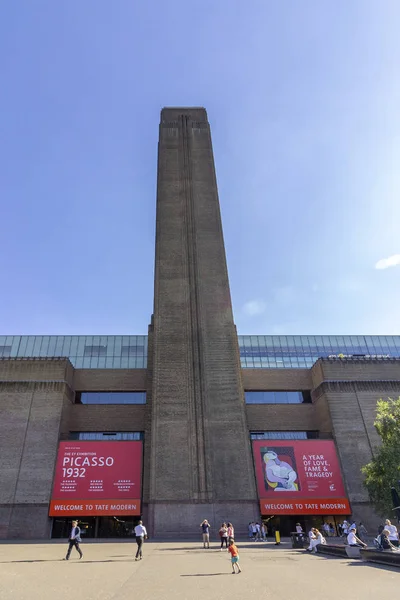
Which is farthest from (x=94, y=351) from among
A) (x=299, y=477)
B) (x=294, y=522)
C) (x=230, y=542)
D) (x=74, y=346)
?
(x=230, y=542)

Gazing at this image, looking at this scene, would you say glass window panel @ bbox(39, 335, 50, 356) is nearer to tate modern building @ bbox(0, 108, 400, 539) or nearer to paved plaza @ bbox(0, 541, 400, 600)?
tate modern building @ bbox(0, 108, 400, 539)

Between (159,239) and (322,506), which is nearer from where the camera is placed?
(322,506)

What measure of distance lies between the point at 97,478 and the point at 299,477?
18.8m

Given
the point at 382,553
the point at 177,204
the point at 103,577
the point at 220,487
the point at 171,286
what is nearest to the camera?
the point at 103,577

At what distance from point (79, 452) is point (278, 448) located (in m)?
19.0

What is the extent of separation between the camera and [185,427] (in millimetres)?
36688

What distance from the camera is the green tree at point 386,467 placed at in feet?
91.3

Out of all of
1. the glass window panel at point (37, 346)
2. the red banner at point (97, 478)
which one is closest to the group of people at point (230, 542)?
the red banner at point (97, 478)

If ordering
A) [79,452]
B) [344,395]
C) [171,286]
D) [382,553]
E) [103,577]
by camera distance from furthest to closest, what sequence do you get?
[171,286]
[344,395]
[79,452]
[382,553]
[103,577]

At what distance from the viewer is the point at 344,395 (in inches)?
1609

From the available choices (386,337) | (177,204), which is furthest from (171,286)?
(386,337)

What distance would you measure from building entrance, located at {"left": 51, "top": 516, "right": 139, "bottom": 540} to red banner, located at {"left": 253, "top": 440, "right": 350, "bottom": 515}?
41.1 feet

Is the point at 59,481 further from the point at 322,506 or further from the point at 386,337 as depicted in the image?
the point at 386,337

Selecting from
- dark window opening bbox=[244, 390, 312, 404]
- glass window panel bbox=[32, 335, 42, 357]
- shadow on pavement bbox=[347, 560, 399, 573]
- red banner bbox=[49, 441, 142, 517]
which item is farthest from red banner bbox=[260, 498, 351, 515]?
glass window panel bbox=[32, 335, 42, 357]
